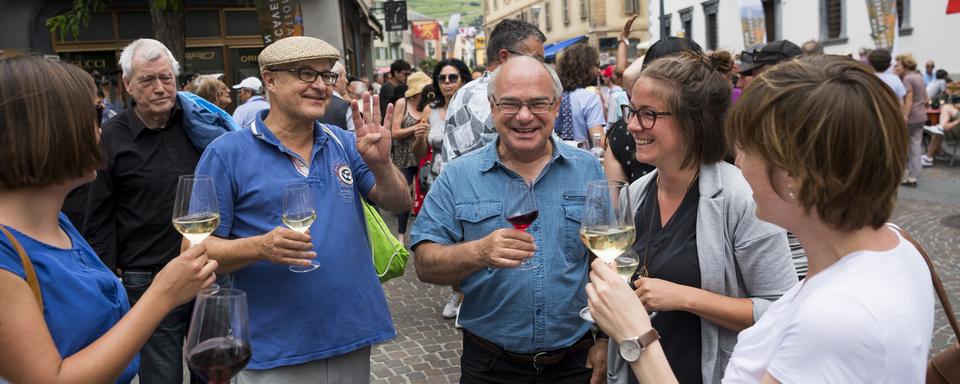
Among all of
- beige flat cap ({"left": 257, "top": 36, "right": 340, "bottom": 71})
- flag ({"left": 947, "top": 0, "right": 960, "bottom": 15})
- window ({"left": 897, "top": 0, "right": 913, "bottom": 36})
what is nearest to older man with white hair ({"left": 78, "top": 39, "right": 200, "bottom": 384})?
beige flat cap ({"left": 257, "top": 36, "right": 340, "bottom": 71})

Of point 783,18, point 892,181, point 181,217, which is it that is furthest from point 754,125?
point 783,18

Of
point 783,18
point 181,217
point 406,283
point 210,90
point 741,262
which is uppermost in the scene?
point 783,18

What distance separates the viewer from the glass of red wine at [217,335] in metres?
1.66

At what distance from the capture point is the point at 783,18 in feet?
87.8

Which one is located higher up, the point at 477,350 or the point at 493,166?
the point at 493,166

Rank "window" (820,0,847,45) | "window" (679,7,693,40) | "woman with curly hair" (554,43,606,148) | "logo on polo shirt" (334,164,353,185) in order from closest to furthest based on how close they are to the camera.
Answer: "logo on polo shirt" (334,164,353,185)
"woman with curly hair" (554,43,606,148)
"window" (820,0,847,45)
"window" (679,7,693,40)

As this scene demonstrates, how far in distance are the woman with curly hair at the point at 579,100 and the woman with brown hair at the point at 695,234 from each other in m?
4.12

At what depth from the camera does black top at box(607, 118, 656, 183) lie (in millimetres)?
Answer: 3787

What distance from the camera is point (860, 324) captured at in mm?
1364

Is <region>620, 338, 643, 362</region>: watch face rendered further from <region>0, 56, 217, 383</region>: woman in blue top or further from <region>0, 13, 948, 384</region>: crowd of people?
<region>0, 56, 217, 383</region>: woman in blue top

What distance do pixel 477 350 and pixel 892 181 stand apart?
1.68m

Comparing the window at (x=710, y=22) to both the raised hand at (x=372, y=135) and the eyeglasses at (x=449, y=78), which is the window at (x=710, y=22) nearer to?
the eyeglasses at (x=449, y=78)

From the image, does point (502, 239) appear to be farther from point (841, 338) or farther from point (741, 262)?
point (841, 338)

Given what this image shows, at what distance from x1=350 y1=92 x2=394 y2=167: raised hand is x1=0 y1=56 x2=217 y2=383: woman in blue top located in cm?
99
